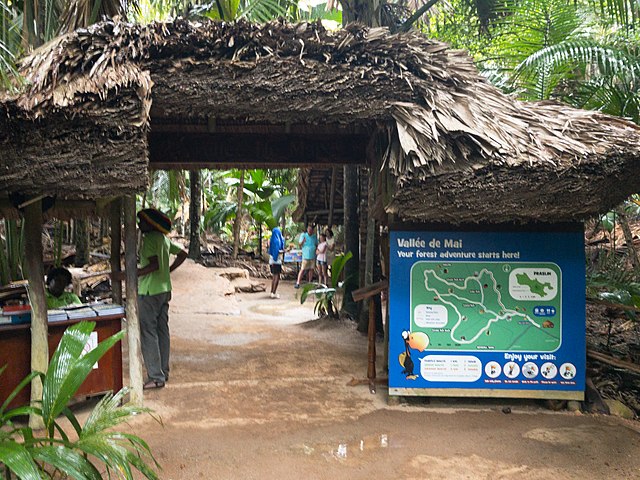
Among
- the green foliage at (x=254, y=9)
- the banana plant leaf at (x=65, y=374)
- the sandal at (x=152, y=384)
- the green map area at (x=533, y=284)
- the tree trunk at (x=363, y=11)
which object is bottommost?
the sandal at (x=152, y=384)

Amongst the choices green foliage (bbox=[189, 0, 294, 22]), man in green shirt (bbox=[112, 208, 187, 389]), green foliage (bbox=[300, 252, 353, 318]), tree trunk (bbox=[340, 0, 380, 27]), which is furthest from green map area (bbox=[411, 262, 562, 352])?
green foliage (bbox=[189, 0, 294, 22])

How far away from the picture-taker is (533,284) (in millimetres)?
5160

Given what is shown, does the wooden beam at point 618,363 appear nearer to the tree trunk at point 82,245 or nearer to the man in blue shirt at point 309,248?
the man in blue shirt at point 309,248

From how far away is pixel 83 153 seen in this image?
4.36 m

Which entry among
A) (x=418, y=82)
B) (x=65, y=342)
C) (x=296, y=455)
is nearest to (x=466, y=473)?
(x=296, y=455)

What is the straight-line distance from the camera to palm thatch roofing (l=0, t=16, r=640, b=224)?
4.36 metres

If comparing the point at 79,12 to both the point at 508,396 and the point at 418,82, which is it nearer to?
the point at 418,82

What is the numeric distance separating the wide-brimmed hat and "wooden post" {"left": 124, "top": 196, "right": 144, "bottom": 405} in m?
0.33

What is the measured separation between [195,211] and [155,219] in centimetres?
878

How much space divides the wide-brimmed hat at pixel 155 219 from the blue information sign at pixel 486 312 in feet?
7.52

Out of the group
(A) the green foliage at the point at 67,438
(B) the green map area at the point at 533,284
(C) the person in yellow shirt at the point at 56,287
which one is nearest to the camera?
(A) the green foliage at the point at 67,438

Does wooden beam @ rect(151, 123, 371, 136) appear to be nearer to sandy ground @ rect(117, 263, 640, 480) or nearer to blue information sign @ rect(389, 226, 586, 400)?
blue information sign @ rect(389, 226, 586, 400)

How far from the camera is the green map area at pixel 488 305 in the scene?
5.14 m

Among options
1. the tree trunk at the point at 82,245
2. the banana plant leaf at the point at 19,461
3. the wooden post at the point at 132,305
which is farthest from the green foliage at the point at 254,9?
the banana plant leaf at the point at 19,461
